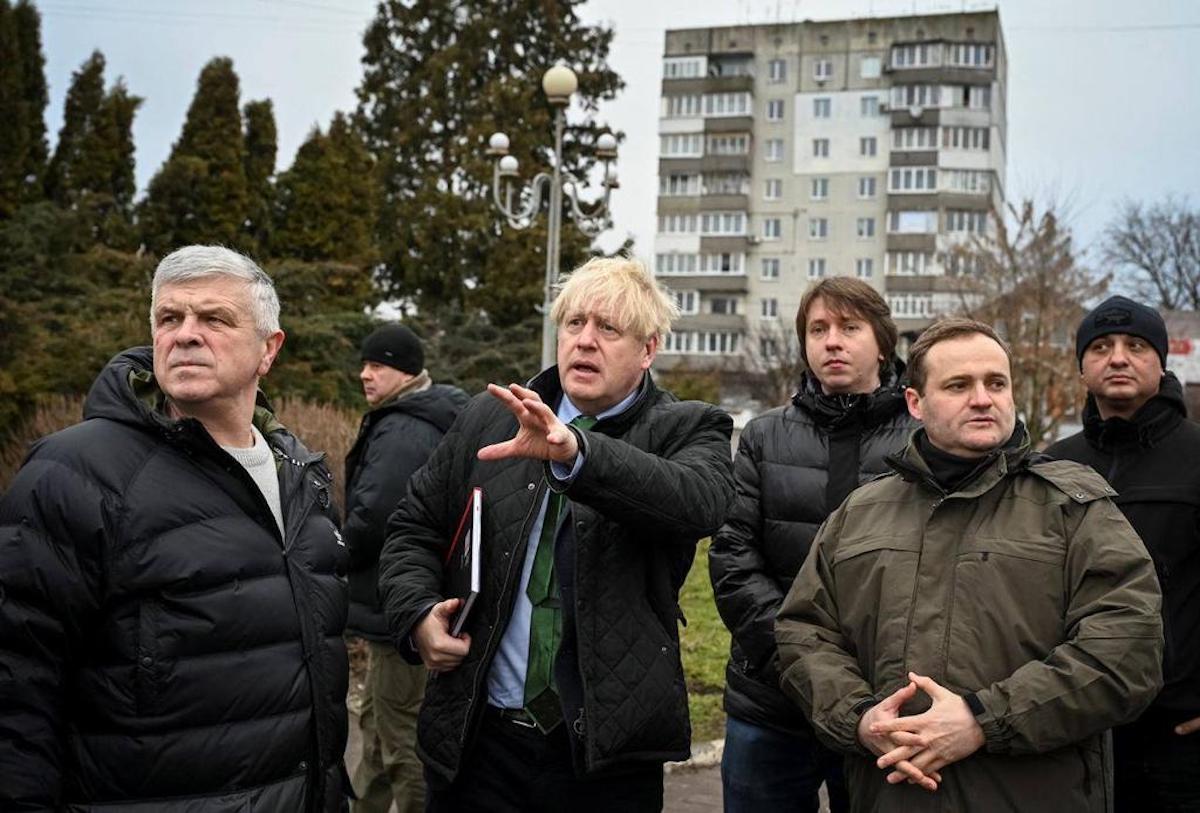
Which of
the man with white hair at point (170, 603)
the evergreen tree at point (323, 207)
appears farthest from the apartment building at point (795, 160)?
the man with white hair at point (170, 603)

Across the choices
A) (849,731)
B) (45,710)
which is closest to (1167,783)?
(849,731)

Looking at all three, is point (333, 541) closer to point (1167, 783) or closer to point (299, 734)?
point (299, 734)

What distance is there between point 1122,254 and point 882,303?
54.1 meters

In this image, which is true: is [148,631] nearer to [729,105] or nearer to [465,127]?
[465,127]

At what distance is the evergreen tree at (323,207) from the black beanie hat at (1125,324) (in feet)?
67.9

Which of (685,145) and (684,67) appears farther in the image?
(684,67)

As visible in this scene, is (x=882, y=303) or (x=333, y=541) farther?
(x=882, y=303)

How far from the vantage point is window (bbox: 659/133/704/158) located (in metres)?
64.2

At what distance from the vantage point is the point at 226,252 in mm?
2830

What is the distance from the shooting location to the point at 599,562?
9.28 feet

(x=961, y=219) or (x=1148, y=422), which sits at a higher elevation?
(x=961, y=219)

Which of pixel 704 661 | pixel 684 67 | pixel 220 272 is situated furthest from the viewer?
pixel 684 67

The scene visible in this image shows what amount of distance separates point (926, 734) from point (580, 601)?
2.87 ft

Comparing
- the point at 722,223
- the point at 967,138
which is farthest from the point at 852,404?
the point at 722,223
